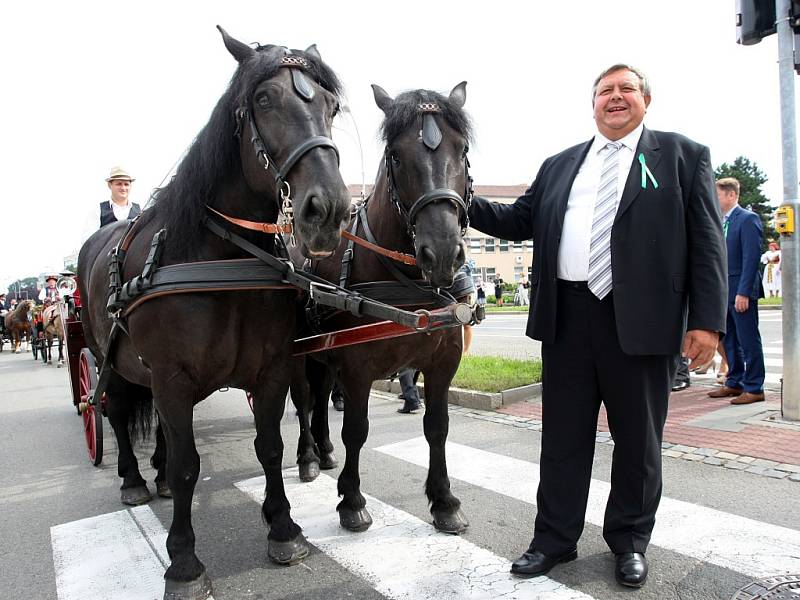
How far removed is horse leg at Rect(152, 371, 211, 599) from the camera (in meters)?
2.70

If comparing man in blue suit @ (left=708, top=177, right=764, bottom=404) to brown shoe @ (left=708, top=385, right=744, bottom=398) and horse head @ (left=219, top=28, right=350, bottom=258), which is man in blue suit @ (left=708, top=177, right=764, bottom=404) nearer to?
brown shoe @ (left=708, top=385, right=744, bottom=398)

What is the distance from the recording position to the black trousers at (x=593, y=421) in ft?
8.75

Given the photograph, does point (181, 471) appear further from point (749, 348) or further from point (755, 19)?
point (755, 19)

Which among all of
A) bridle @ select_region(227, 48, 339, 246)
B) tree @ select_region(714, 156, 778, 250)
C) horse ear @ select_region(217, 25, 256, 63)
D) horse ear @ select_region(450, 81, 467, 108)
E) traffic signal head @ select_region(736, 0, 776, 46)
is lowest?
bridle @ select_region(227, 48, 339, 246)

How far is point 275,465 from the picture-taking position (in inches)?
124

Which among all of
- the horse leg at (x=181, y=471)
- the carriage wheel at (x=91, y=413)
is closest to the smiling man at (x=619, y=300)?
the horse leg at (x=181, y=471)

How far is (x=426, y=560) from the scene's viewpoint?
2916mm

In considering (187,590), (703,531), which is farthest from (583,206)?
(187,590)

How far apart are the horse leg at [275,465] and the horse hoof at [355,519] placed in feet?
1.08

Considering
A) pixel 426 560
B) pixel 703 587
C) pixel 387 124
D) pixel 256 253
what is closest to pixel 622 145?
pixel 387 124

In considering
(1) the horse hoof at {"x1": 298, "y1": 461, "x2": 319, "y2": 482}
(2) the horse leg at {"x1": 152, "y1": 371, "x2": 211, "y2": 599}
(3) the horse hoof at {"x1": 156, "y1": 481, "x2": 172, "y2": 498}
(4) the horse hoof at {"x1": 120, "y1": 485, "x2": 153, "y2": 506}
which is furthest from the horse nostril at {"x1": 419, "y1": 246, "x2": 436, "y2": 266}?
(4) the horse hoof at {"x1": 120, "y1": 485, "x2": 153, "y2": 506}

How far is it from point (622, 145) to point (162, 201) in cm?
249

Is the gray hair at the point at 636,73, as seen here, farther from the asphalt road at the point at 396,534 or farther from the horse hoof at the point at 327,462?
the horse hoof at the point at 327,462

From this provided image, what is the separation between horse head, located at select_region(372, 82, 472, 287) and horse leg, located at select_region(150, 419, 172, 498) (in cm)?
259
